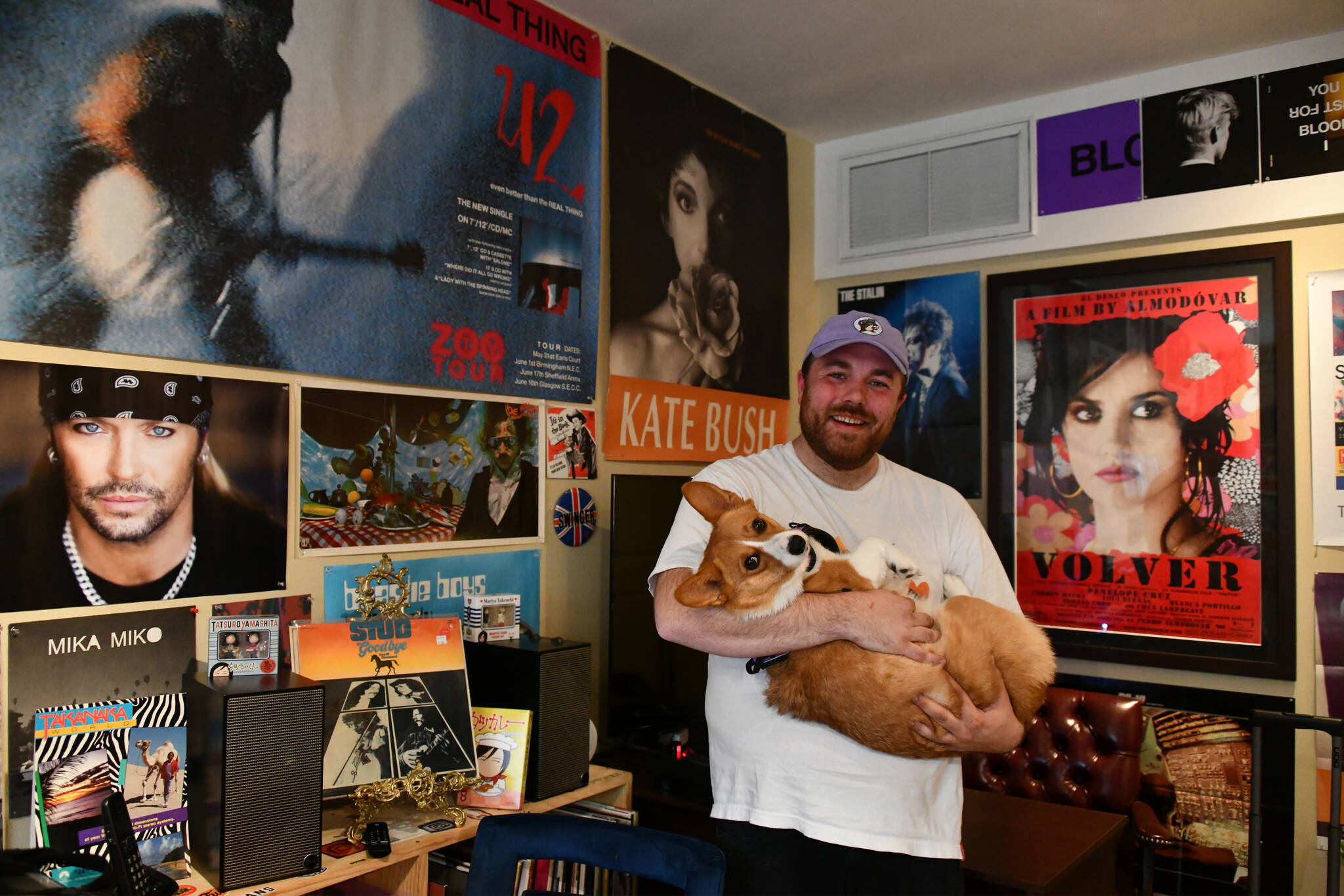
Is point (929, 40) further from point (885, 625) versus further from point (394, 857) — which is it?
point (394, 857)

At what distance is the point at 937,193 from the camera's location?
3.69 m

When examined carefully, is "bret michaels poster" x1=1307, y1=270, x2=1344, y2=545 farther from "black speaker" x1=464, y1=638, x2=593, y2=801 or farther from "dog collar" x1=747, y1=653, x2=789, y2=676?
"black speaker" x1=464, y1=638, x2=593, y2=801

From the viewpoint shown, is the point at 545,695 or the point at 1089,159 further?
the point at 1089,159

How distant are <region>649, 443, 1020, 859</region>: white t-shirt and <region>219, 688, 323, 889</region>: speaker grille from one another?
753 mm

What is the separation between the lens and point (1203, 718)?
3043 mm

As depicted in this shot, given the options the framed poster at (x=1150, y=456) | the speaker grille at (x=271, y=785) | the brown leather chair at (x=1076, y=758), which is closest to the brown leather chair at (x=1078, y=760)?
the brown leather chair at (x=1076, y=758)

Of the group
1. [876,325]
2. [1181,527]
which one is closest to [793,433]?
[1181,527]

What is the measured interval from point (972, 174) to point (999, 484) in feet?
4.11

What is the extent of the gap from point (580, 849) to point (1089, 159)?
3.08 meters

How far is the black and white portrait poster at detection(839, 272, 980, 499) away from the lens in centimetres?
361

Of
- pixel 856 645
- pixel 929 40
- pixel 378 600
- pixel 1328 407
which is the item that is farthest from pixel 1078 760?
pixel 929 40

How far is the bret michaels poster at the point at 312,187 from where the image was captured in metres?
1.76

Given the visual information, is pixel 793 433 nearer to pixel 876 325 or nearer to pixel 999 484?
pixel 999 484

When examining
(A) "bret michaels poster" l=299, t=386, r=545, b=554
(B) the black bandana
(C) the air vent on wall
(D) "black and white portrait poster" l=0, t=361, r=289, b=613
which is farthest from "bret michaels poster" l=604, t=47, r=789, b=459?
(B) the black bandana
